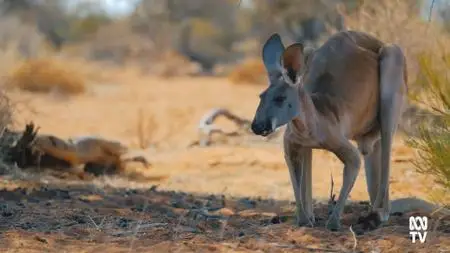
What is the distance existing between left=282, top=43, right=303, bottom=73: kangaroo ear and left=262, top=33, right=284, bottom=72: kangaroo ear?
0.06m

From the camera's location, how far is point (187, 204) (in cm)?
800

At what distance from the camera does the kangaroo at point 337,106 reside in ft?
19.2

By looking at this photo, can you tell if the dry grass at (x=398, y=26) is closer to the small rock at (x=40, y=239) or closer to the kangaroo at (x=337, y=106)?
the kangaroo at (x=337, y=106)

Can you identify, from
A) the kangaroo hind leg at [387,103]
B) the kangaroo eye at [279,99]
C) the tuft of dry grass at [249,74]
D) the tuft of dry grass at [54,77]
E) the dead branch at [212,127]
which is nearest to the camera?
the kangaroo eye at [279,99]

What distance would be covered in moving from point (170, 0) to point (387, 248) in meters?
30.3

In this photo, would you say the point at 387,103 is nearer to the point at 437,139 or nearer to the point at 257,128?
the point at 437,139

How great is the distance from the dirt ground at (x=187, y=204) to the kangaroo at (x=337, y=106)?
0.32m

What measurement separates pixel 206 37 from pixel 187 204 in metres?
35.2

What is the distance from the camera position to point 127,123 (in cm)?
1727

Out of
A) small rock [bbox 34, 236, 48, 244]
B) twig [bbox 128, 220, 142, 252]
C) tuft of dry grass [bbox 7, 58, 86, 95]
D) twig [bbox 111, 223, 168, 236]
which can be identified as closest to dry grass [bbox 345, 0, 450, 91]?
twig [bbox 111, 223, 168, 236]

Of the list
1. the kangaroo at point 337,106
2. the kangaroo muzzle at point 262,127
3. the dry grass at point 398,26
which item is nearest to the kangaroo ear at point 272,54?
the kangaroo at point 337,106

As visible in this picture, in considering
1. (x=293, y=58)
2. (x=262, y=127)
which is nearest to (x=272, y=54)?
(x=293, y=58)

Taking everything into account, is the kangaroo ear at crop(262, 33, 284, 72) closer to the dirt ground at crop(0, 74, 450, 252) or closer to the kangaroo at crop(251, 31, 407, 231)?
the kangaroo at crop(251, 31, 407, 231)

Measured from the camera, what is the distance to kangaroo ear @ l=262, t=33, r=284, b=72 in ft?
19.4
